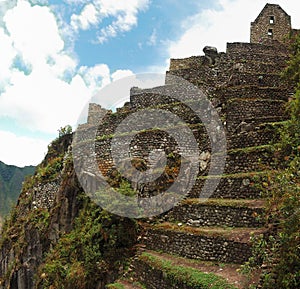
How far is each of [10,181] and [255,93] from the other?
62.5m

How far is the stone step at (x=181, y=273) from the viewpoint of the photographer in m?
Result: 8.27

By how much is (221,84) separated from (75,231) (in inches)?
360

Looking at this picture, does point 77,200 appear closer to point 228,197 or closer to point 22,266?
point 22,266

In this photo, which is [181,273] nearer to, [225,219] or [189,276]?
[189,276]

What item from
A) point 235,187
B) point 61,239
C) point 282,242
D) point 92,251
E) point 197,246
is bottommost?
point 92,251

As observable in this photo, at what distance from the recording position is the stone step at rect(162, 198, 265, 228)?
10.0m

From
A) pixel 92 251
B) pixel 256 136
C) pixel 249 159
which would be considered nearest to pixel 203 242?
pixel 249 159

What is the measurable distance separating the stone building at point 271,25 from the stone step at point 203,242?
56.0ft

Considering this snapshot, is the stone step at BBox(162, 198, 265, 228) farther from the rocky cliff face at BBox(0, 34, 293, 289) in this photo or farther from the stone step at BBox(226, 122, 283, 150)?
the stone step at BBox(226, 122, 283, 150)

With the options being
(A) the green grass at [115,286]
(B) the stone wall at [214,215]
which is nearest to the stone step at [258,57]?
(B) the stone wall at [214,215]

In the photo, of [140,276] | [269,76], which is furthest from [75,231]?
[269,76]

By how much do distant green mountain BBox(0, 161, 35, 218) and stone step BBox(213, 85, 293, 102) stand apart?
178 ft

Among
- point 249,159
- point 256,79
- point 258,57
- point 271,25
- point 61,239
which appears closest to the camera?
point 249,159

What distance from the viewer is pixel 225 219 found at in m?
10.5
